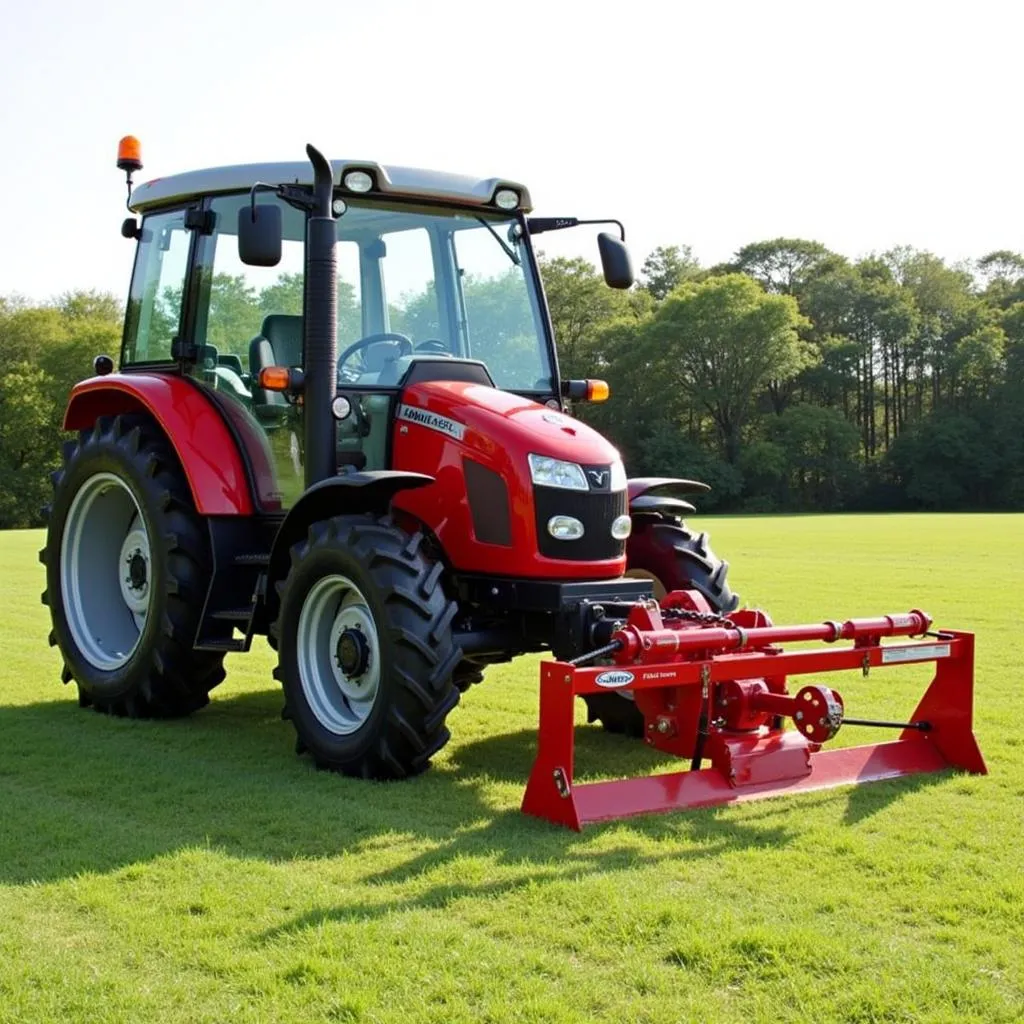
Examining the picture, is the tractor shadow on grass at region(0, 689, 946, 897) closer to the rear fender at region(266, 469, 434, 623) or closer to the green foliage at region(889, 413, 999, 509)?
the rear fender at region(266, 469, 434, 623)

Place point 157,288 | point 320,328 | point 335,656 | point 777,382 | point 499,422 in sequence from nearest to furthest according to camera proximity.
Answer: point 499,422 → point 335,656 → point 320,328 → point 157,288 → point 777,382

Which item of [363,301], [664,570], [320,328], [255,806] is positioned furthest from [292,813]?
[363,301]

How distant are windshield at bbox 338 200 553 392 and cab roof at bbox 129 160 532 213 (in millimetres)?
148

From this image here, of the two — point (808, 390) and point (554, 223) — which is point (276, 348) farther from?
point (808, 390)

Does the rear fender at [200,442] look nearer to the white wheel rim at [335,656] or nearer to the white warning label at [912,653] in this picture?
the white wheel rim at [335,656]

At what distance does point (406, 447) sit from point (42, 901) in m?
3.05

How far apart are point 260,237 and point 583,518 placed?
2.01m

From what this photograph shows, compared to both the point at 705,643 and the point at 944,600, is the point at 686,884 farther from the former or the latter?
the point at 944,600

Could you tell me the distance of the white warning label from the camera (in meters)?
6.36

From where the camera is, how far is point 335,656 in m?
6.67

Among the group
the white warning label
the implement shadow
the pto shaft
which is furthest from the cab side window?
the white warning label

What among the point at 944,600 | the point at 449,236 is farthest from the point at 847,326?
the point at 449,236

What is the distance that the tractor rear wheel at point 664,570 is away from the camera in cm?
753

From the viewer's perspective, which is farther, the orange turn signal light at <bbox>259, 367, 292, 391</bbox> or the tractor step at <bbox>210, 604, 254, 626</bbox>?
the tractor step at <bbox>210, 604, 254, 626</bbox>
